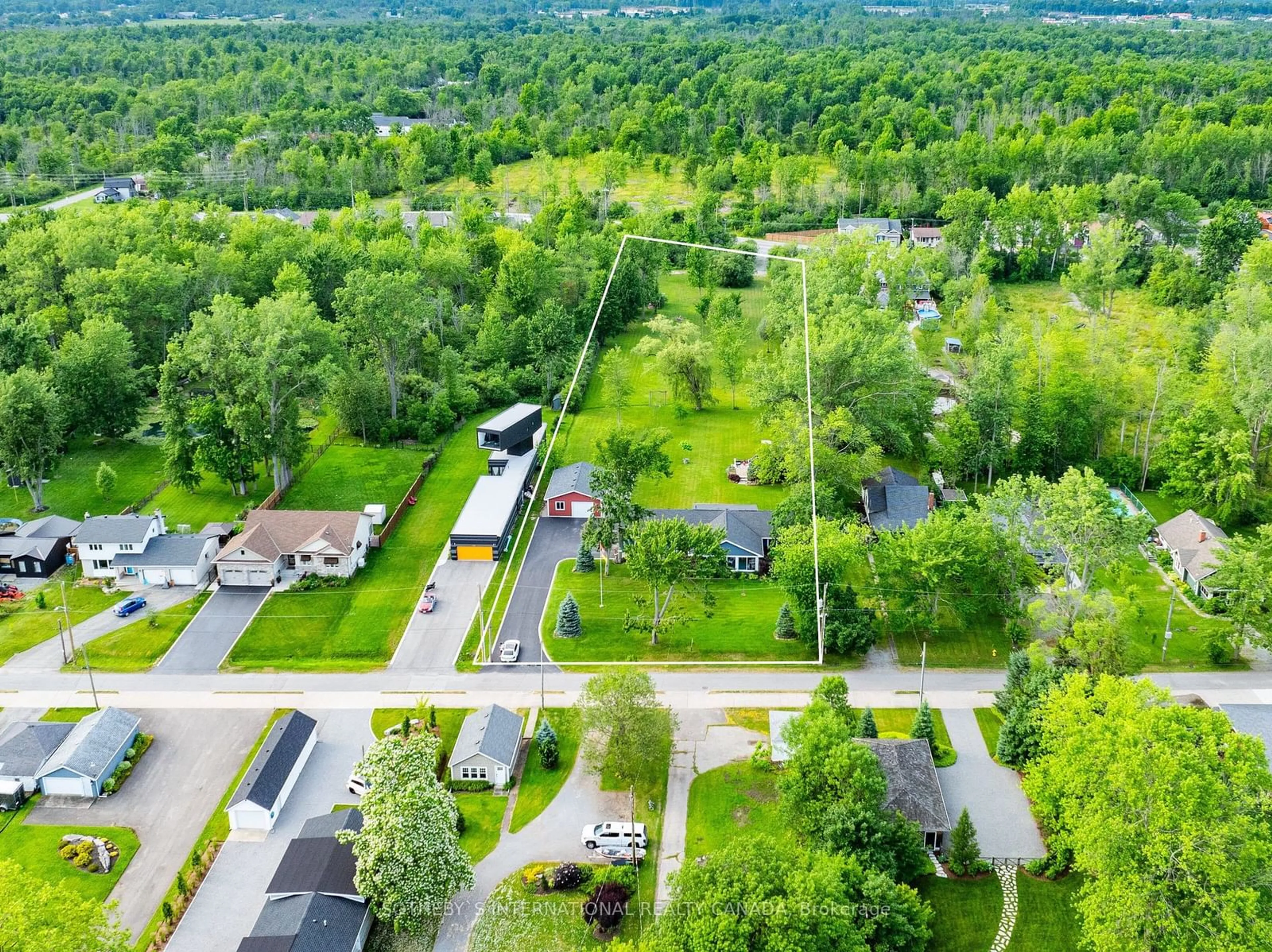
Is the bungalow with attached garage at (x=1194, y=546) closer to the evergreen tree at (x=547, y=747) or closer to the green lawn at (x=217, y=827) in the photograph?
the evergreen tree at (x=547, y=747)

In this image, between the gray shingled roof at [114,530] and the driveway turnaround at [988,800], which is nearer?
the driveway turnaround at [988,800]

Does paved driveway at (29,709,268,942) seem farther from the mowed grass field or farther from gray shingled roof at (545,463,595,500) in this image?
the mowed grass field

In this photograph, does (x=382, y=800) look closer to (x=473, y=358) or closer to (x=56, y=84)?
(x=473, y=358)

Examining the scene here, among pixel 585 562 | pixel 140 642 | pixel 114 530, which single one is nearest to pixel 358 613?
pixel 140 642

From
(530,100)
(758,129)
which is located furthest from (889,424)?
(530,100)

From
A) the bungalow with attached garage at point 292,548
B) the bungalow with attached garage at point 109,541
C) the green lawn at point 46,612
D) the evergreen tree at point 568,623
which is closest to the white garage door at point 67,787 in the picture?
the green lawn at point 46,612

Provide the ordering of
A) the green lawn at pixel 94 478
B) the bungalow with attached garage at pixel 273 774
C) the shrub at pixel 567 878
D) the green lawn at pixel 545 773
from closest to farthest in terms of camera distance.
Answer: the shrub at pixel 567 878
the bungalow with attached garage at pixel 273 774
the green lawn at pixel 545 773
the green lawn at pixel 94 478
